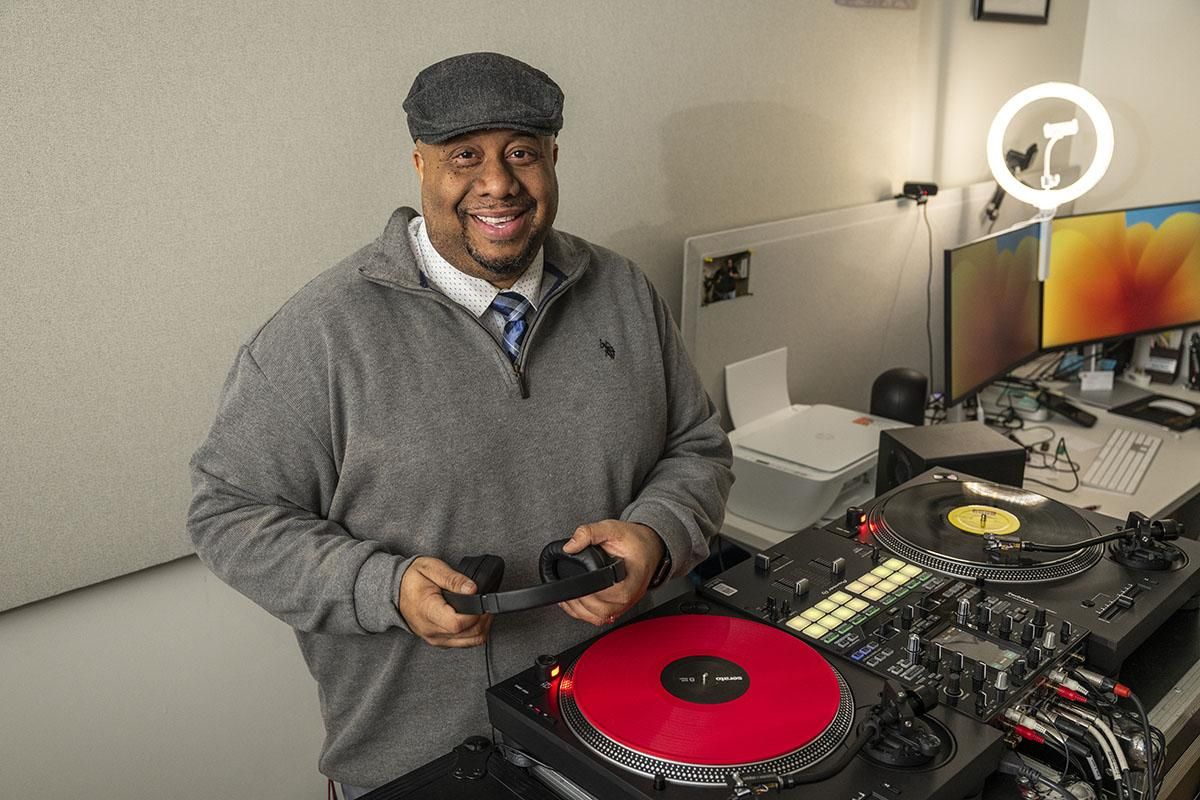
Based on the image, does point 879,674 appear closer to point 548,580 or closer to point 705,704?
point 705,704

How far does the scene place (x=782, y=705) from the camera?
0.92 m

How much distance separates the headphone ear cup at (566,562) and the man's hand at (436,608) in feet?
0.25

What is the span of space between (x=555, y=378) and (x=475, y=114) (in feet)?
1.08

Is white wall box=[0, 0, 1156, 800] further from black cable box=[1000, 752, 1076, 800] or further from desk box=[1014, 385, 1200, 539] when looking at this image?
black cable box=[1000, 752, 1076, 800]

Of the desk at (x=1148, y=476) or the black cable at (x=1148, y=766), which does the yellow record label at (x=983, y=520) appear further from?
the desk at (x=1148, y=476)

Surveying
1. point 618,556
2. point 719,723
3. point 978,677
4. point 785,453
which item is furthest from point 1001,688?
point 785,453

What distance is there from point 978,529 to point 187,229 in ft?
3.71

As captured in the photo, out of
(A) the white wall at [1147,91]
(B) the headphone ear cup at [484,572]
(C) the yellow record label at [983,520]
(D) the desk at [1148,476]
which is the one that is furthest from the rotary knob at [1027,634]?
(A) the white wall at [1147,91]

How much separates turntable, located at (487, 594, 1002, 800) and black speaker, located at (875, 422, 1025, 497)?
2.40 ft

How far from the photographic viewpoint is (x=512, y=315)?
1.28 metres

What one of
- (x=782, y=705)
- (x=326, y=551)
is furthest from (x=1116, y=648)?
(x=326, y=551)

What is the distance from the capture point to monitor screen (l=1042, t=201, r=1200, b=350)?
2.60m

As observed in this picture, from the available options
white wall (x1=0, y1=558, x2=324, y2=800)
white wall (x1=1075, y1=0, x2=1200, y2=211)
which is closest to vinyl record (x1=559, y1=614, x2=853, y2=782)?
white wall (x1=0, y1=558, x2=324, y2=800)

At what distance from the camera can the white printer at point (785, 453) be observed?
1.98 m
